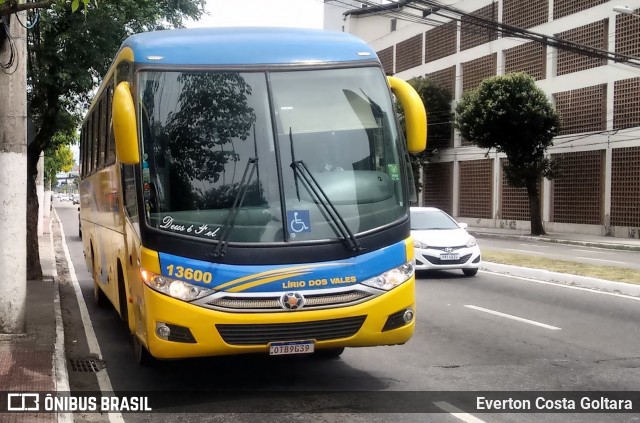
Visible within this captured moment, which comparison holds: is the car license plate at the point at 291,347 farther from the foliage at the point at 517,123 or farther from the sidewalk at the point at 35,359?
the foliage at the point at 517,123

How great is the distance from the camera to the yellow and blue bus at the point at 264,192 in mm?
5875

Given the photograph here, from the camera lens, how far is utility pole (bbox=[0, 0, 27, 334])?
834 cm

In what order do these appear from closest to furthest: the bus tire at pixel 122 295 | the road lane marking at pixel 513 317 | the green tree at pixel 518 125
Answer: the bus tire at pixel 122 295 < the road lane marking at pixel 513 317 < the green tree at pixel 518 125

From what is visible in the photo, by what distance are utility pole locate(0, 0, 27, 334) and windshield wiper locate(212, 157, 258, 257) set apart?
3.53m

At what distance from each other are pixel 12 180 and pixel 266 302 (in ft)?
13.2

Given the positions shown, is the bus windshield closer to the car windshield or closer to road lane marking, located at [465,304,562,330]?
Result: road lane marking, located at [465,304,562,330]

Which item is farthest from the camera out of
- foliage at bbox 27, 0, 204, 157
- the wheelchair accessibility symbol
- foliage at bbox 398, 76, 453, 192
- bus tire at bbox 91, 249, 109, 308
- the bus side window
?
foliage at bbox 398, 76, 453, 192

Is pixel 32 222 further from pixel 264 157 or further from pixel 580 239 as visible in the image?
pixel 580 239

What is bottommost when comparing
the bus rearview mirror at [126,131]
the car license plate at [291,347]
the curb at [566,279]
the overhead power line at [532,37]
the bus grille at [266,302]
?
the curb at [566,279]

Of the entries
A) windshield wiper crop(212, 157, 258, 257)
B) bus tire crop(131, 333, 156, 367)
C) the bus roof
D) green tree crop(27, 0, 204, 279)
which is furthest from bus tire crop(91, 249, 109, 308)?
windshield wiper crop(212, 157, 258, 257)

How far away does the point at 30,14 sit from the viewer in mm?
11438

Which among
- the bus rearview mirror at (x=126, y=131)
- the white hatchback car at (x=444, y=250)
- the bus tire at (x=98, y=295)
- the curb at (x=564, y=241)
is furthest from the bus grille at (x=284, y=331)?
the curb at (x=564, y=241)

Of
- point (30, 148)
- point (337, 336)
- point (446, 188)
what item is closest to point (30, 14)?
point (30, 148)

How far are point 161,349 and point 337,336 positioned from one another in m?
1.40
